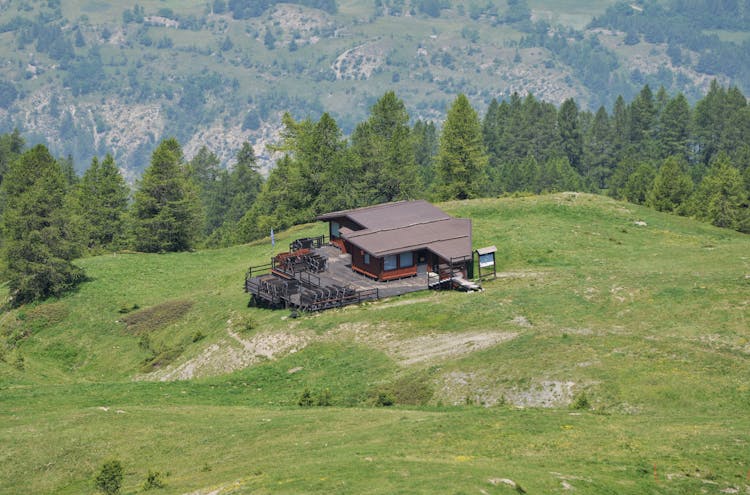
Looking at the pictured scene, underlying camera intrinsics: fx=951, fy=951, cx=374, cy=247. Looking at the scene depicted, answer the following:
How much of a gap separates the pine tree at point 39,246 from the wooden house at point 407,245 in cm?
2752

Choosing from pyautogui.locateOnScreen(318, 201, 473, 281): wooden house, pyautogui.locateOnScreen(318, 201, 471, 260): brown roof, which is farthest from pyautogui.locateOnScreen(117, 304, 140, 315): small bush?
pyautogui.locateOnScreen(318, 201, 473, 281): wooden house

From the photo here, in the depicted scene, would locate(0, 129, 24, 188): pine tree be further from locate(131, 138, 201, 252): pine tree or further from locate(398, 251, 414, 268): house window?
locate(398, 251, 414, 268): house window

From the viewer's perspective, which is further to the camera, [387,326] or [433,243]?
[433,243]

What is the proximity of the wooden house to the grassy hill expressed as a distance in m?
4.64

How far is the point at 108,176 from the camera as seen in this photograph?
13238cm

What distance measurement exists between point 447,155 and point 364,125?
15851mm

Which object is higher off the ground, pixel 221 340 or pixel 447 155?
pixel 447 155

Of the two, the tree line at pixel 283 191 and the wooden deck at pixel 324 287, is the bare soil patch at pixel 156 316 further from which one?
the tree line at pixel 283 191

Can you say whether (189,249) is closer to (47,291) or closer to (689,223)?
(47,291)

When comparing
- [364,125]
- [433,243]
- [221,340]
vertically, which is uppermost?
[364,125]

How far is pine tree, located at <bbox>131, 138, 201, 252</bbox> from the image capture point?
366 feet

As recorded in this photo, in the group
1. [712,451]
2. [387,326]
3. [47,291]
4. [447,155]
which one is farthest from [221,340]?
[447,155]

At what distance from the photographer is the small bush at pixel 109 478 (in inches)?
1558

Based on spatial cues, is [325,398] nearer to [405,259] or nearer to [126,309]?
[405,259]
